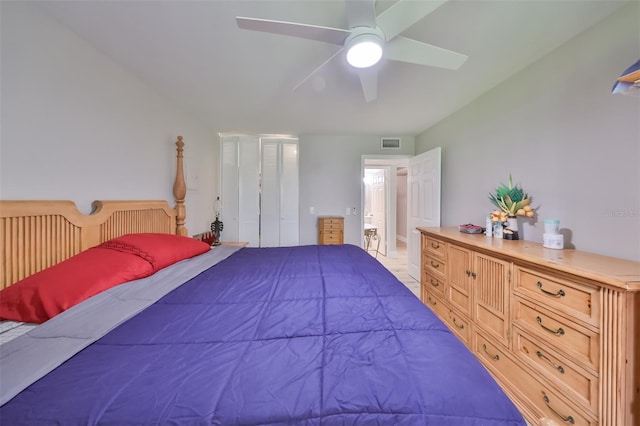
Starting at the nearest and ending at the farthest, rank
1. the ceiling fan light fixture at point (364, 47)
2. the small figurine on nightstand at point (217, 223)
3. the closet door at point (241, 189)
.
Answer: the ceiling fan light fixture at point (364, 47)
the small figurine on nightstand at point (217, 223)
the closet door at point (241, 189)

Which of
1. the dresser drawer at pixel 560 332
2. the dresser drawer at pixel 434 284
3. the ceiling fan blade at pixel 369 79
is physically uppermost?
the ceiling fan blade at pixel 369 79

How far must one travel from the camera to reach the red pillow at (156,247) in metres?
1.46

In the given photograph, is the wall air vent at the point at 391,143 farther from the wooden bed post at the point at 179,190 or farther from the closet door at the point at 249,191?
the wooden bed post at the point at 179,190

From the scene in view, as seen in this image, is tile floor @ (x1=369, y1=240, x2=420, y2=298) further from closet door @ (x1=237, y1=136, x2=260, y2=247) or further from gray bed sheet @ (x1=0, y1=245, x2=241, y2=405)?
gray bed sheet @ (x1=0, y1=245, x2=241, y2=405)

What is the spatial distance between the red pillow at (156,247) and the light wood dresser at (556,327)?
1.97m

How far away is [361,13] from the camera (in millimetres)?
1201

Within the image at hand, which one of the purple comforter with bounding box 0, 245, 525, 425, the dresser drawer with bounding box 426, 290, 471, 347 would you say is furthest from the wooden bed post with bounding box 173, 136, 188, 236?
the dresser drawer with bounding box 426, 290, 471, 347

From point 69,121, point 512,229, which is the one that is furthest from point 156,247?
point 512,229

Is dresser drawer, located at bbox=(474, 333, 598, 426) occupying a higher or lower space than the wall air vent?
lower

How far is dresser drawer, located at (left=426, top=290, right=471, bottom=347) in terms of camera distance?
1819 millimetres

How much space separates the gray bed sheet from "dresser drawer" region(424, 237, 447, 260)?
7.00ft

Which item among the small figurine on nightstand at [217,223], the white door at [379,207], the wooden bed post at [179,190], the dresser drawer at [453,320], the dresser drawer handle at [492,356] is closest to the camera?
the dresser drawer handle at [492,356]

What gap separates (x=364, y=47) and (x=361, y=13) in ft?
0.51

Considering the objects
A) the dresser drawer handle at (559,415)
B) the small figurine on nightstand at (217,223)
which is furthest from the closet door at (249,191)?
the dresser drawer handle at (559,415)
